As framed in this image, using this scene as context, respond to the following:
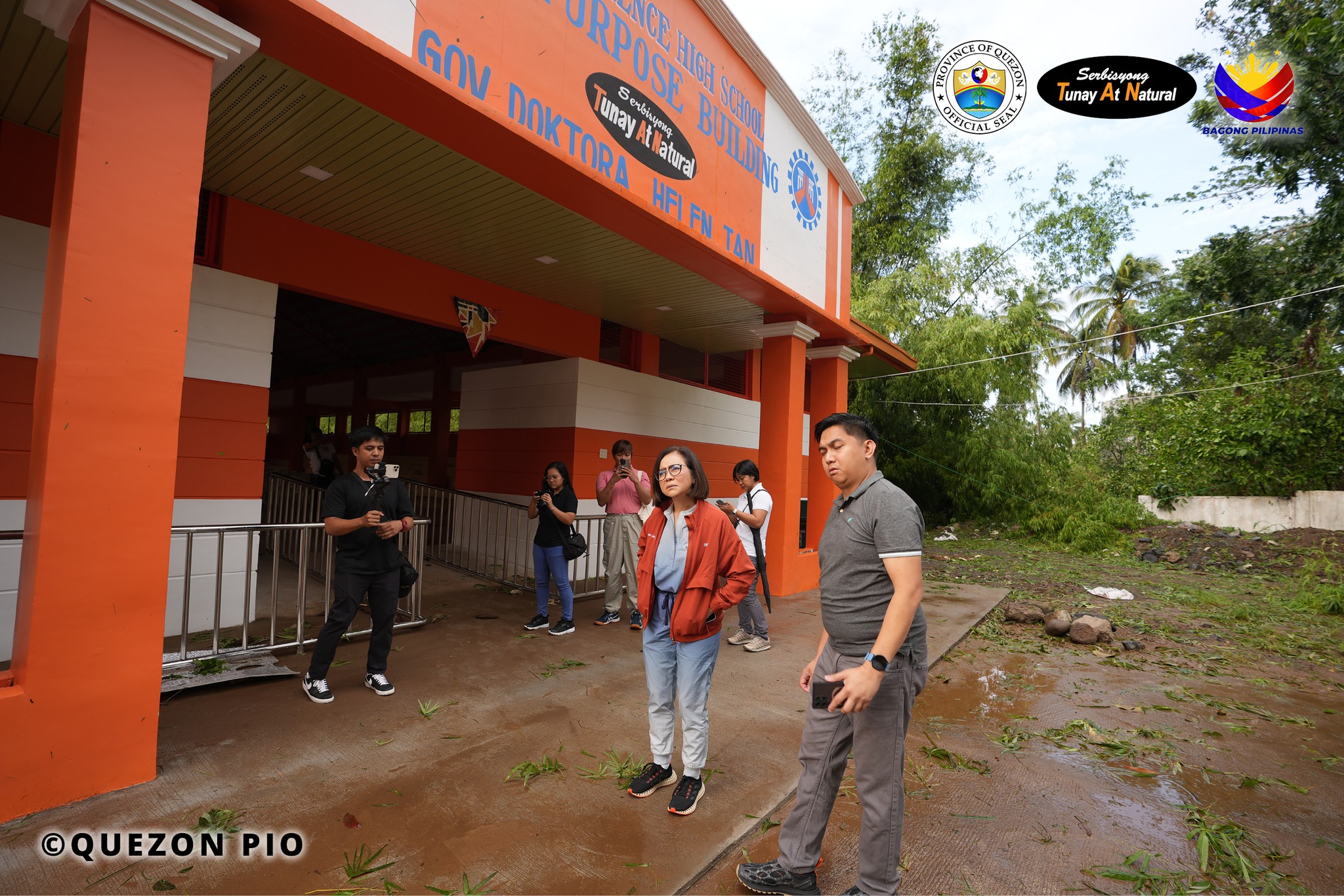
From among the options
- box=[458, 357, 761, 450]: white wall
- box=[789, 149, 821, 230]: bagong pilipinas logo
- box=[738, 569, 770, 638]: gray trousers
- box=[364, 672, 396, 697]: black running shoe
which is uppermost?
box=[789, 149, 821, 230]: bagong pilipinas logo

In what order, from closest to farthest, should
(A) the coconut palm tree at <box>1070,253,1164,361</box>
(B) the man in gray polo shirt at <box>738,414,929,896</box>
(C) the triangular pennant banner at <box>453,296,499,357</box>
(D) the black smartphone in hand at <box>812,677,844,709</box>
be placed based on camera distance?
1. (B) the man in gray polo shirt at <box>738,414,929,896</box>
2. (D) the black smartphone in hand at <box>812,677,844,709</box>
3. (C) the triangular pennant banner at <box>453,296,499,357</box>
4. (A) the coconut palm tree at <box>1070,253,1164,361</box>

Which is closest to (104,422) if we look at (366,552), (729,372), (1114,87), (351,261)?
(366,552)

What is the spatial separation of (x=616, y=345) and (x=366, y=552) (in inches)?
240

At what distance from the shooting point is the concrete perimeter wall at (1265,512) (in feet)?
43.8

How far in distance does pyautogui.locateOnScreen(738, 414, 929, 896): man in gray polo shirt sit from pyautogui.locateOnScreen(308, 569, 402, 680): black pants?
286 centimetres

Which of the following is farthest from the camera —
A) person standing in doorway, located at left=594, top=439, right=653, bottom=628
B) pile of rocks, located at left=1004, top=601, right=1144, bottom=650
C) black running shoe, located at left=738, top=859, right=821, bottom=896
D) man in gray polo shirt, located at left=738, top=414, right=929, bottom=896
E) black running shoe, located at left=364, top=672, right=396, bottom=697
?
pile of rocks, located at left=1004, top=601, right=1144, bottom=650

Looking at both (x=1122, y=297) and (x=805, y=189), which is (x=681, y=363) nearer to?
(x=805, y=189)

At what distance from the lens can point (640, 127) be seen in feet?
17.5

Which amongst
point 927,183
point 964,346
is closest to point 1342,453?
point 964,346

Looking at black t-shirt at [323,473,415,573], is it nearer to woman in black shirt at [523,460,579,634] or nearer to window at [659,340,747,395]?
woman in black shirt at [523,460,579,634]

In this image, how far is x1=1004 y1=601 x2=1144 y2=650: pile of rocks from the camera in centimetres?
656

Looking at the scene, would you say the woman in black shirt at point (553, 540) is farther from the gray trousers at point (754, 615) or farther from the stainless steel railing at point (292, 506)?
the stainless steel railing at point (292, 506)

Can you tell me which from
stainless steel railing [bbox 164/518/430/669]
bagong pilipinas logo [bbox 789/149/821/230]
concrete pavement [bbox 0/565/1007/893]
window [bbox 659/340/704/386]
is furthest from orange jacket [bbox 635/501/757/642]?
window [bbox 659/340/704/386]

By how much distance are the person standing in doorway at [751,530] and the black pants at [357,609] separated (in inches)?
100
